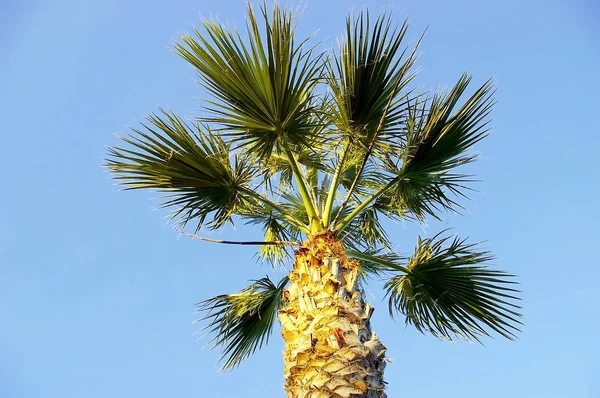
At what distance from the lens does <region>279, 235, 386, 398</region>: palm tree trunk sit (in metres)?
4.07

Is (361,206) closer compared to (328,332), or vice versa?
(328,332)

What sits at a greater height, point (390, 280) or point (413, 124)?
point (413, 124)

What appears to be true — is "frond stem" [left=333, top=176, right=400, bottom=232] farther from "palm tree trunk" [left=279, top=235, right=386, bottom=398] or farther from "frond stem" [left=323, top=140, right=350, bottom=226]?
"palm tree trunk" [left=279, top=235, right=386, bottom=398]

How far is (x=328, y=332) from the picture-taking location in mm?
4281

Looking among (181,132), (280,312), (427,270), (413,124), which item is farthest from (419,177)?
(181,132)

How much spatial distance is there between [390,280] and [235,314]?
1936 mm

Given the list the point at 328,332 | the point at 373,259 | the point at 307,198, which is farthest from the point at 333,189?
the point at 328,332

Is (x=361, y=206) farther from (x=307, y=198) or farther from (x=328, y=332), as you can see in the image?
(x=328, y=332)

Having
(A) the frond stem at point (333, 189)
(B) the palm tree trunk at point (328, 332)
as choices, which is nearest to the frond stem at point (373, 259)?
(A) the frond stem at point (333, 189)

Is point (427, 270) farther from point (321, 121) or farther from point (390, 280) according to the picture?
point (321, 121)

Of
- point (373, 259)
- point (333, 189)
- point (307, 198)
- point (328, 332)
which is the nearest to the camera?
point (328, 332)

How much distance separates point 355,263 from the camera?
496 cm

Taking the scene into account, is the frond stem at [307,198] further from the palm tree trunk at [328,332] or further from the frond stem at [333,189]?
the palm tree trunk at [328,332]

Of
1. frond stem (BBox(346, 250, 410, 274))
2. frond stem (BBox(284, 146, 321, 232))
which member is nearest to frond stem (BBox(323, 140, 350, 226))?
frond stem (BBox(284, 146, 321, 232))
